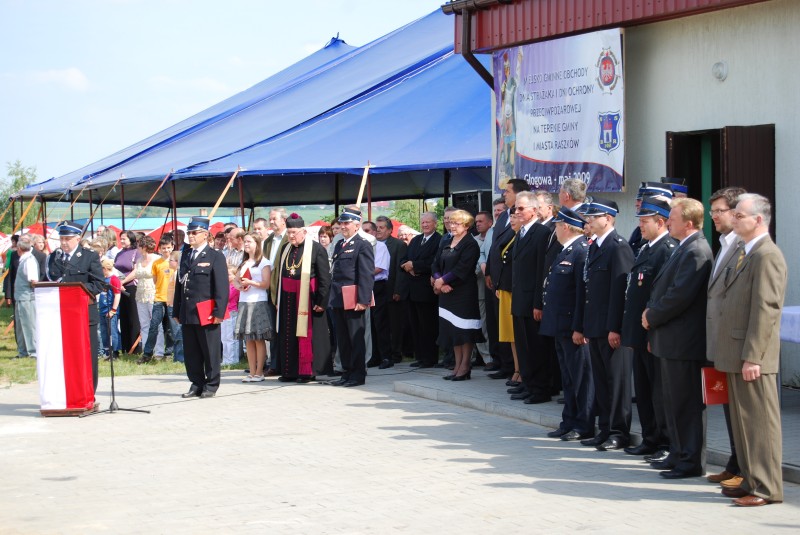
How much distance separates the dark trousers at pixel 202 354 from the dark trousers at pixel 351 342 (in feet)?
4.72

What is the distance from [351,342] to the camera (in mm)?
11914

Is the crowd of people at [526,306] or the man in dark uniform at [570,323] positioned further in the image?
the man in dark uniform at [570,323]

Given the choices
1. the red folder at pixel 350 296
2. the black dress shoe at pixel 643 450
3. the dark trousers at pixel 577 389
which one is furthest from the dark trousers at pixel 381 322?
the black dress shoe at pixel 643 450

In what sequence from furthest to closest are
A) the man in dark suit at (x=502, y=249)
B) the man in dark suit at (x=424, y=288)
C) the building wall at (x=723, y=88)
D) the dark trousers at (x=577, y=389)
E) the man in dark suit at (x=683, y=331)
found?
the man in dark suit at (x=424, y=288) → the man in dark suit at (x=502, y=249) → the building wall at (x=723, y=88) → the dark trousers at (x=577, y=389) → the man in dark suit at (x=683, y=331)

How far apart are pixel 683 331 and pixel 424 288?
653cm

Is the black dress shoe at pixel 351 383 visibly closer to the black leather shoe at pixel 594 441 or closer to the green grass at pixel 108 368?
the green grass at pixel 108 368

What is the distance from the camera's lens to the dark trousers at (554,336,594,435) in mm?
8516

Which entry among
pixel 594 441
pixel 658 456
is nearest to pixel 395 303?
pixel 594 441

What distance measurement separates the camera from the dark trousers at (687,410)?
23.5 feet

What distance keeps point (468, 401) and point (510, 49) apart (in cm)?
494

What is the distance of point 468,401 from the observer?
10320 mm

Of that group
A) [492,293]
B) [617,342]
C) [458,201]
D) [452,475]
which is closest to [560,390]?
[492,293]

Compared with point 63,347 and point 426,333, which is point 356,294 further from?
point 63,347

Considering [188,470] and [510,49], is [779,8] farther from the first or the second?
[188,470]
